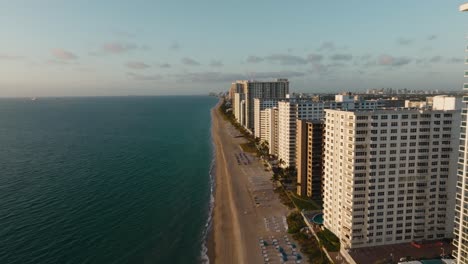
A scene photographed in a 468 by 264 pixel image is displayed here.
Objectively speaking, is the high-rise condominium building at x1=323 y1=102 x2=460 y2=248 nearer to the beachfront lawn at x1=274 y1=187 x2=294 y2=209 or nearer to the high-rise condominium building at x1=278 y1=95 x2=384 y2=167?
the beachfront lawn at x1=274 y1=187 x2=294 y2=209

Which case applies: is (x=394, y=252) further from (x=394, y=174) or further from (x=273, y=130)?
(x=273, y=130)

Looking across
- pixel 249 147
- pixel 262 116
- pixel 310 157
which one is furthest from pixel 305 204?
pixel 262 116

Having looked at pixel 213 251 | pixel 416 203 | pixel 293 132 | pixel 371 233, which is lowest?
pixel 213 251

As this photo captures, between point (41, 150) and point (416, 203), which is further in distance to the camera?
point (41, 150)

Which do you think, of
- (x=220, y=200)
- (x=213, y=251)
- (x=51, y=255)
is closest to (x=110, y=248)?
(x=51, y=255)

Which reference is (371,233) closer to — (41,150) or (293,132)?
(293,132)

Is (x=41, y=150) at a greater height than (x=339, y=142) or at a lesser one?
lesser

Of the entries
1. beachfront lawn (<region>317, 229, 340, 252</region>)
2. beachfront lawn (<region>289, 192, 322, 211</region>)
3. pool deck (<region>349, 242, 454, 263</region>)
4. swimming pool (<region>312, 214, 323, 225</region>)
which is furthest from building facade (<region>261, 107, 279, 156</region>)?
pool deck (<region>349, 242, 454, 263</region>)

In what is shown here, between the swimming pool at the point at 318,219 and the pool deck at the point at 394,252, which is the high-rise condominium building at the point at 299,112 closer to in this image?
the swimming pool at the point at 318,219
